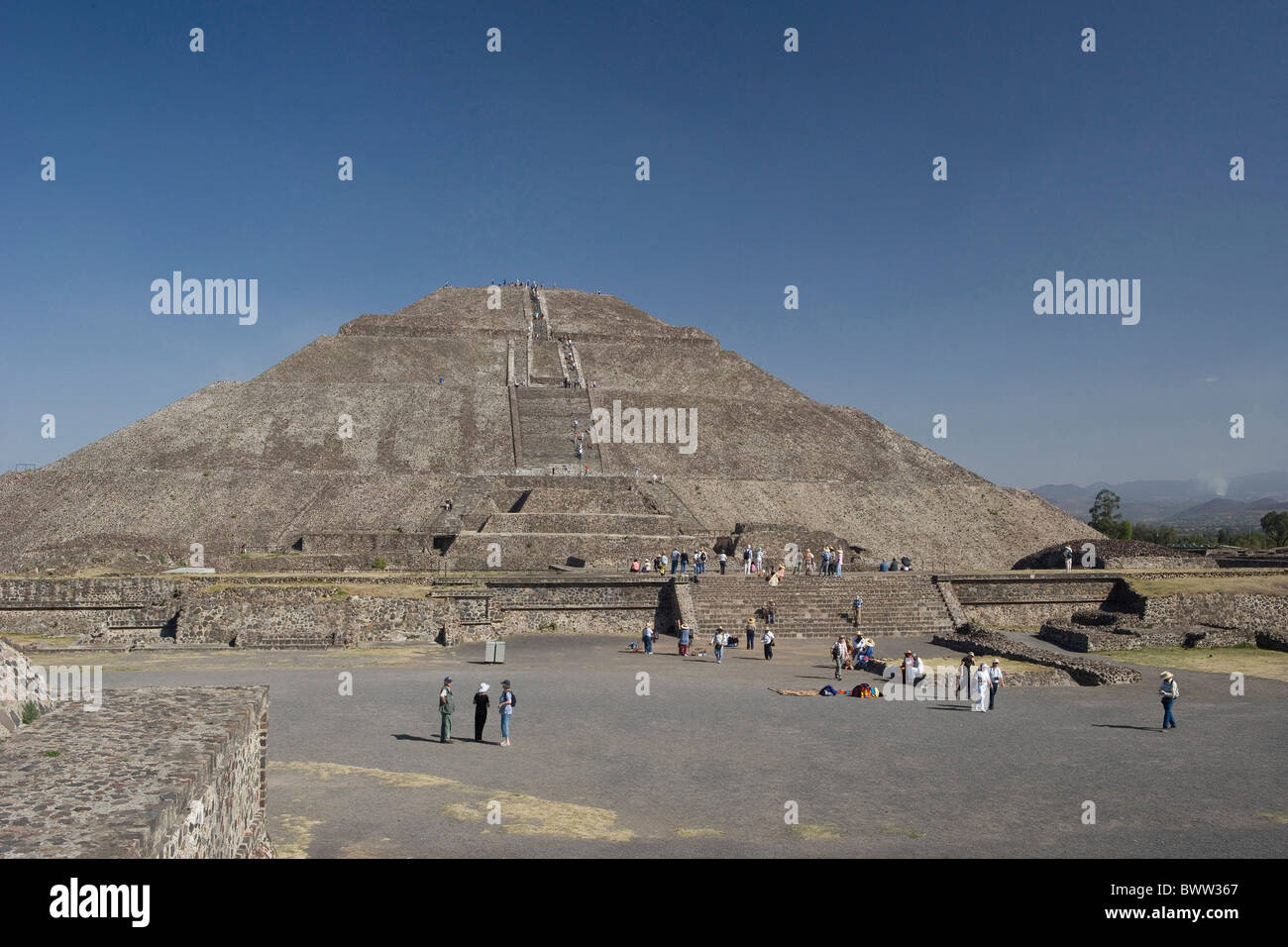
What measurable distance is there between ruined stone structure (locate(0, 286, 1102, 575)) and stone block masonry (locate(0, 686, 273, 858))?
20.8 metres

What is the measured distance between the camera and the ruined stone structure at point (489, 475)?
31672 mm

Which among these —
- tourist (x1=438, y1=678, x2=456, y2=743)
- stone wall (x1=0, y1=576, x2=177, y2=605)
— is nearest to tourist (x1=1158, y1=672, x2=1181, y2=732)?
tourist (x1=438, y1=678, x2=456, y2=743)

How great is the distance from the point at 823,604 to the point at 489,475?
18.3m

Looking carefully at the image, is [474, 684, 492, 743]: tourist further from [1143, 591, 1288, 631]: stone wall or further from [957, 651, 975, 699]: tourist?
[1143, 591, 1288, 631]: stone wall

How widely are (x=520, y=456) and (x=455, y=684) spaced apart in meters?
26.1


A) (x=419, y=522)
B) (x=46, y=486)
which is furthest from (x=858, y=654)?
(x=46, y=486)

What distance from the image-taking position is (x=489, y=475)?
1544 inches

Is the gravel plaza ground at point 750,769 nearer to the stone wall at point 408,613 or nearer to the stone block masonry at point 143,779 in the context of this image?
the stone block masonry at point 143,779

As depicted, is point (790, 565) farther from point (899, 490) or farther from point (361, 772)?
point (361, 772)

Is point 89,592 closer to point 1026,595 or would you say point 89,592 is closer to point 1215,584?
point 1026,595

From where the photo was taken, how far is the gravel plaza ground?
866 centimetres

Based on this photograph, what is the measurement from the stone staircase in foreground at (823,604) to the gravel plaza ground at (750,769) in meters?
5.72
